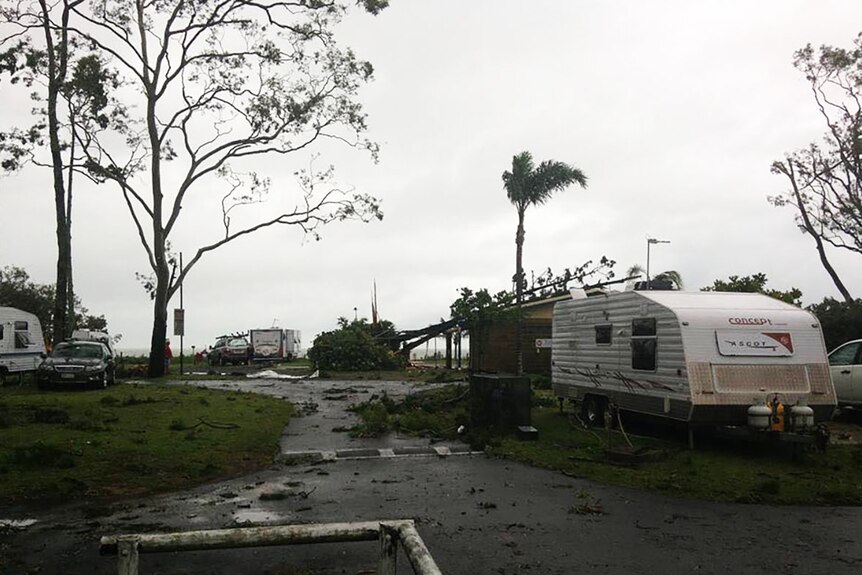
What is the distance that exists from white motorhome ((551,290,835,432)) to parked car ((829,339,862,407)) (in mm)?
4349

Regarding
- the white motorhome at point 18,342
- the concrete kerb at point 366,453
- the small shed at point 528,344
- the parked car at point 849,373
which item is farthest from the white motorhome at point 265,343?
the parked car at point 849,373

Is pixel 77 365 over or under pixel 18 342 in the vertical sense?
under

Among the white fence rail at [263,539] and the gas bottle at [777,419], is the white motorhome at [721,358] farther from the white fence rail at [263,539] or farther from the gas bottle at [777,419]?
the white fence rail at [263,539]

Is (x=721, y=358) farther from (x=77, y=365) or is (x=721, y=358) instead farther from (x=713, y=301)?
(x=77, y=365)

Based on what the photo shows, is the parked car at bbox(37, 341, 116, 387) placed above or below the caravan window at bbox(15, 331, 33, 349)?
below

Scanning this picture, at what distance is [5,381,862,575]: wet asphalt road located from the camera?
6141 mm

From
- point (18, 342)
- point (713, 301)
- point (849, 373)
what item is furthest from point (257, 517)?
point (18, 342)

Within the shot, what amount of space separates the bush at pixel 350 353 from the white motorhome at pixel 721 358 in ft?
86.7

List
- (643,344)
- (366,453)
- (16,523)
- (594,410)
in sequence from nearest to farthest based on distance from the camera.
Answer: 1. (16,523)
2. (366,453)
3. (643,344)
4. (594,410)

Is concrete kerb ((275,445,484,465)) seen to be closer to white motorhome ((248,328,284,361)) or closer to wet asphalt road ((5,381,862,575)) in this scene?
wet asphalt road ((5,381,862,575))

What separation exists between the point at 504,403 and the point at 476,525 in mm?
6704

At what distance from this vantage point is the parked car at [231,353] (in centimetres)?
4806

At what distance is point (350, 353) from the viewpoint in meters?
38.9

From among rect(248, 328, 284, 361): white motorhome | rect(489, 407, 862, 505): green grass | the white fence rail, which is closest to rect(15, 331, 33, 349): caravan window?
rect(489, 407, 862, 505): green grass
